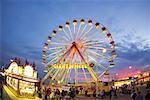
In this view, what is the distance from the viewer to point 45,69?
1952 cm

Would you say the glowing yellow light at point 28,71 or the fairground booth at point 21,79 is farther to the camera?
the glowing yellow light at point 28,71

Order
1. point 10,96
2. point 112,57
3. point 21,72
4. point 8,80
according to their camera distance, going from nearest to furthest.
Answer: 1. point 10,96
2. point 8,80
3. point 112,57
4. point 21,72

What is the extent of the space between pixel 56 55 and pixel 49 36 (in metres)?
1.31

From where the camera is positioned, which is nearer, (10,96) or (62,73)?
(10,96)

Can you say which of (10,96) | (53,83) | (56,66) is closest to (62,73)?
(56,66)

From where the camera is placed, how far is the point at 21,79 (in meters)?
19.5

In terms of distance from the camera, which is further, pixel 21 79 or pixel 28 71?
pixel 28 71

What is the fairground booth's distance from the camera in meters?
17.1

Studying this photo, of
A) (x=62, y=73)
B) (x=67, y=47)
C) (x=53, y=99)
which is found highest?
(x=67, y=47)

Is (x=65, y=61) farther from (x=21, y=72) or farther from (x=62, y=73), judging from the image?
(x=21, y=72)

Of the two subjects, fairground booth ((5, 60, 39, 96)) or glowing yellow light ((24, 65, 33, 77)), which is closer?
fairground booth ((5, 60, 39, 96))

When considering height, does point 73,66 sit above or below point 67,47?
below

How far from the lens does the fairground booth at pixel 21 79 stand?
17141 millimetres

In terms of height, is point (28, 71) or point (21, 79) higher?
point (28, 71)
